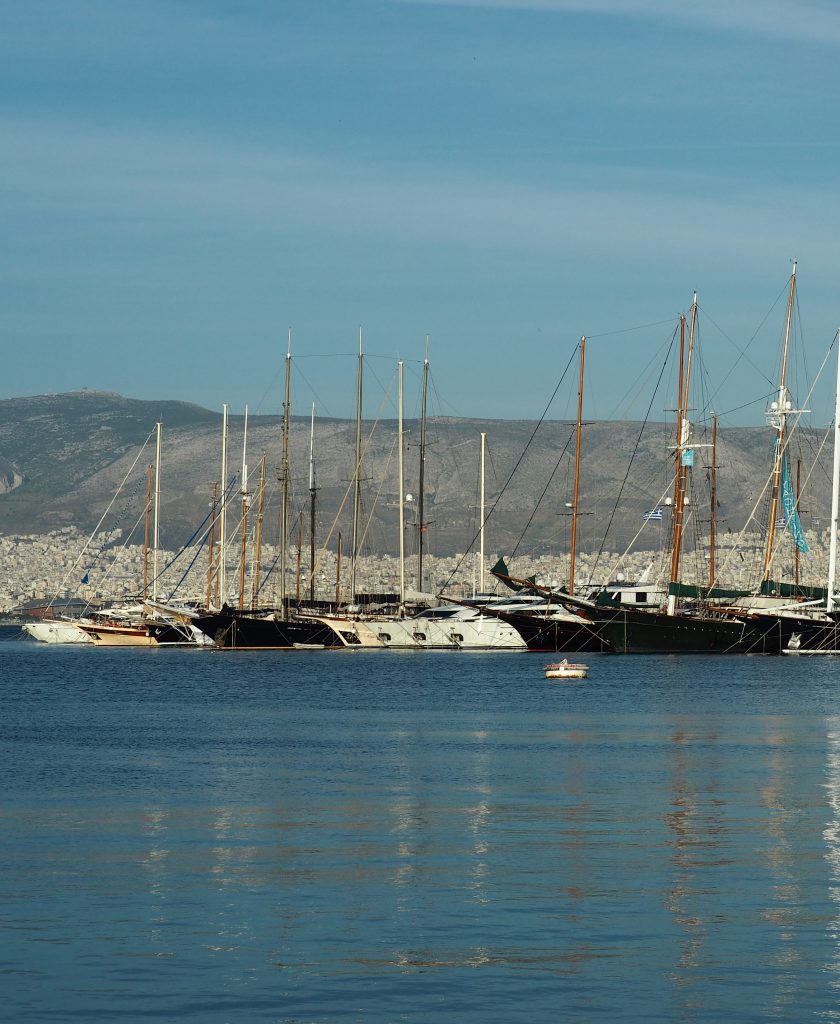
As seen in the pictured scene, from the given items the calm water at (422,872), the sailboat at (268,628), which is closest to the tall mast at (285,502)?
the sailboat at (268,628)

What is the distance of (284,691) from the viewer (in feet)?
220

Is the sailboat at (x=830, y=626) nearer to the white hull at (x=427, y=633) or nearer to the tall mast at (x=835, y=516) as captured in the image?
the tall mast at (x=835, y=516)

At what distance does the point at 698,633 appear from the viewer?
9125 centimetres

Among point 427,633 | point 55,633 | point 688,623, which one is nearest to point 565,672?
Answer: point 688,623

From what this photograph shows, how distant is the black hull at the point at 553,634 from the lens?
96.6m

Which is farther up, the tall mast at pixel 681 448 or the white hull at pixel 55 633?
the tall mast at pixel 681 448

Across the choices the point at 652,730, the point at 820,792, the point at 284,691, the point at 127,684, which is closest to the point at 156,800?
the point at 820,792

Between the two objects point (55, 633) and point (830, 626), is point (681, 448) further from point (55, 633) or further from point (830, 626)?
point (55, 633)

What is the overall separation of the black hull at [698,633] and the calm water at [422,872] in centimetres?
4140

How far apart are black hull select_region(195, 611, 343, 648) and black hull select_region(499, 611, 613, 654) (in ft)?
34.5

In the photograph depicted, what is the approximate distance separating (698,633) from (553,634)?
32.4 feet

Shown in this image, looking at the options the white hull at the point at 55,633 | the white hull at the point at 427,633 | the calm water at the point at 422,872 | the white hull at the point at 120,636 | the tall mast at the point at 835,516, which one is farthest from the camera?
the white hull at the point at 55,633

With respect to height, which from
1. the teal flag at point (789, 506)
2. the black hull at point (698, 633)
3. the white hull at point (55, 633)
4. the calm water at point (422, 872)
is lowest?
the white hull at point (55, 633)

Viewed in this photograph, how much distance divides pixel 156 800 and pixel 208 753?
32.5 feet
